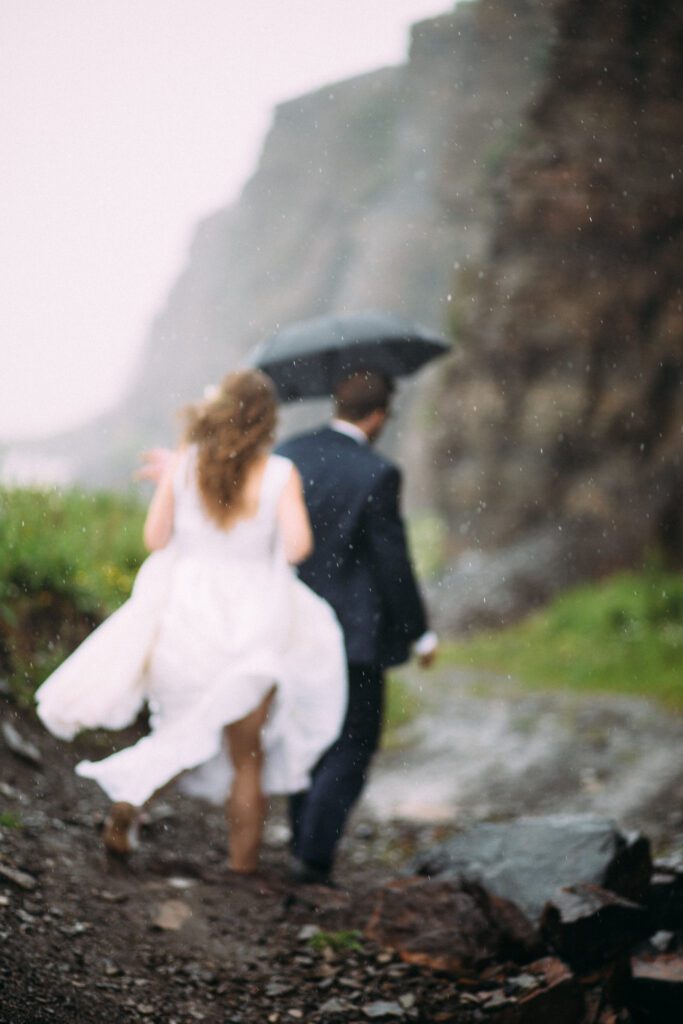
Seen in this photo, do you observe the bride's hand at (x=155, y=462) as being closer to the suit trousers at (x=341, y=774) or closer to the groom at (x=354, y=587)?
the groom at (x=354, y=587)

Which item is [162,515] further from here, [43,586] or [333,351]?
[43,586]

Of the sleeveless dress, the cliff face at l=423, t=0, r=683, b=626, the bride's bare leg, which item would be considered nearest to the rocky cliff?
the cliff face at l=423, t=0, r=683, b=626

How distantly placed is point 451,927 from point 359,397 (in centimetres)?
201

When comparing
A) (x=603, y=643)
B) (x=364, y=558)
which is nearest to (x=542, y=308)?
(x=603, y=643)

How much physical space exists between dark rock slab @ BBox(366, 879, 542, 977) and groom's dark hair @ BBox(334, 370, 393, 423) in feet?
5.94

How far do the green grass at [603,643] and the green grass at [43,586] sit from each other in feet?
14.7

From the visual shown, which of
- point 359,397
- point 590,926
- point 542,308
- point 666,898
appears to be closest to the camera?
point 590,926

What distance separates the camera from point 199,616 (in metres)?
3.13

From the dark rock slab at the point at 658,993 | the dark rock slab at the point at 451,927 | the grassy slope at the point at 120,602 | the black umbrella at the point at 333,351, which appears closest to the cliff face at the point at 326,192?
the black umbrella at the point at 333,351

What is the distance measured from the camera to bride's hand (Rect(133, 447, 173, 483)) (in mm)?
3264

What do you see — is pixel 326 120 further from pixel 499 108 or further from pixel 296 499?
pixel 499 108

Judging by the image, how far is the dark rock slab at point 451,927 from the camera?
9.19 feet

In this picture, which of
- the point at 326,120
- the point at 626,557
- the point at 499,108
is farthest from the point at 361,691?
the point at 499,108

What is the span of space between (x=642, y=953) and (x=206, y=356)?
2.74 meters
